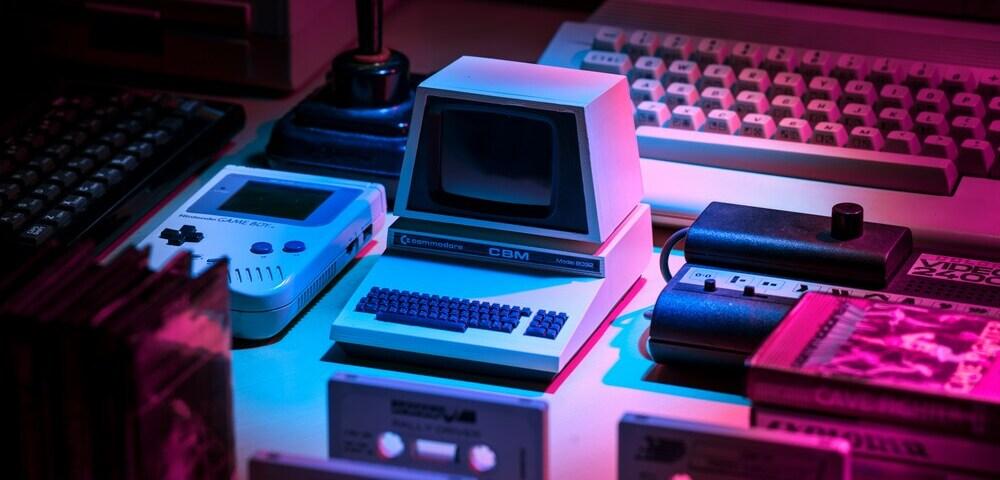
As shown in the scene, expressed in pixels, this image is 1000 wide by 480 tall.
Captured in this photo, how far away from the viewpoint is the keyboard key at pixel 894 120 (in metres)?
1.47

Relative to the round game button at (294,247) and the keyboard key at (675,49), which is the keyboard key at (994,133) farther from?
the round game button at (294,247)

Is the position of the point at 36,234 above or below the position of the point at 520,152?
below

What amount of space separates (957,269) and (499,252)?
1.21 ft

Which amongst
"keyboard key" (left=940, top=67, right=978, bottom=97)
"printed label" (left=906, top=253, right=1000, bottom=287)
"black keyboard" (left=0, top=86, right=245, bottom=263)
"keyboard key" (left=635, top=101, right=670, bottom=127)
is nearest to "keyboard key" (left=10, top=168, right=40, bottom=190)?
"black keyboard" (left=0, top=86, right=245, bottom=263)

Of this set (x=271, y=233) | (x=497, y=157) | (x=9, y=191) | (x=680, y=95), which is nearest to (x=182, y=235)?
(x=271, y=233)

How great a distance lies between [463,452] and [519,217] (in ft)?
1.13

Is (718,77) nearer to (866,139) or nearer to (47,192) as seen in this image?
(866,139)

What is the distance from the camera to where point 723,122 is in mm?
1493

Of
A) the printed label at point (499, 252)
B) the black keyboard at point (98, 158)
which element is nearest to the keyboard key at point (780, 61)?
the printed label at point (499, 252)

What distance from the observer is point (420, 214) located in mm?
1295

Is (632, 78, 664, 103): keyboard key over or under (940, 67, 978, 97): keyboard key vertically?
under

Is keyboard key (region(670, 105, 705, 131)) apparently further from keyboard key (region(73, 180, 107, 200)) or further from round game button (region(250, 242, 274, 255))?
keyboard key (region(73, 180, 107, 200))

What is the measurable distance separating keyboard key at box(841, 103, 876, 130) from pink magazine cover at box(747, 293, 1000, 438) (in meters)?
0.50

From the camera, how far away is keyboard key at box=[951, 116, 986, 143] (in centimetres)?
Answer: 146
